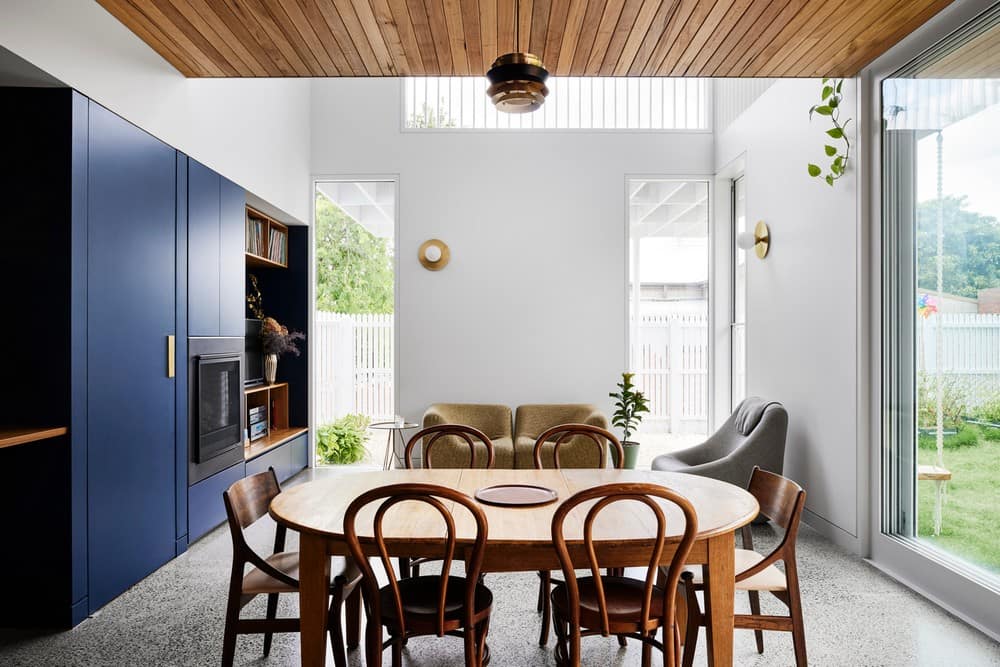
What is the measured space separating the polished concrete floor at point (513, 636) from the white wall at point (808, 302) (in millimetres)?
793

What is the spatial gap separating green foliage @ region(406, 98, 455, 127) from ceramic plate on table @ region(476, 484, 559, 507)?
460 centimetres

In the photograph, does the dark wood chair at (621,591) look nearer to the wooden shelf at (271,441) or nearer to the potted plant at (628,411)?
the wooden shelf at (271,441)

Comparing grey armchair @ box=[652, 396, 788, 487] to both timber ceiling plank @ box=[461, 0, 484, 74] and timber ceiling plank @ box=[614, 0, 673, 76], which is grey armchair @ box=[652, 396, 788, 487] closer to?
timber ceiling plank @ box=[614, 0, 673, 76]

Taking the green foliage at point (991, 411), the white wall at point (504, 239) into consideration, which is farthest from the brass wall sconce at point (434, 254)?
the green foliage at point (991, 411)

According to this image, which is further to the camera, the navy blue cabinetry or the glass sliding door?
the navy blue cabinetry

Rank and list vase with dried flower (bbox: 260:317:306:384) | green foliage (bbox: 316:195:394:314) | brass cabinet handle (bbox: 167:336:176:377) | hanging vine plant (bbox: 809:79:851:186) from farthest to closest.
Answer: green foliage (bbox: 316:195:394:314) < vase with dried flower (bbox: 260:317:306:384) < hanging vine plant (bbox: 809:79:851:186) < brass cabinet handle (bbox: 167:336:176:377)

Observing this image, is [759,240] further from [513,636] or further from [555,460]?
[513,636]

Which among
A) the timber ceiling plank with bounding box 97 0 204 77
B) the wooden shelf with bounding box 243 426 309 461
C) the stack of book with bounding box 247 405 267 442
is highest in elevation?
the timber ceiling plank with bounding box 97 0 204 77

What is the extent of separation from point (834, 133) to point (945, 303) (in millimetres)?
1253

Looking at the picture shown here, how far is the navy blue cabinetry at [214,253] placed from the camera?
12.9 feet

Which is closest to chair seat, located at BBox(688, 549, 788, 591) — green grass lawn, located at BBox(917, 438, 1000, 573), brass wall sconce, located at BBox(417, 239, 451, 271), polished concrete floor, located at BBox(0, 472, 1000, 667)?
polished concrete floor, located at BBox(0, 472, 1000, 667)

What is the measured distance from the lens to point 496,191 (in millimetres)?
6258

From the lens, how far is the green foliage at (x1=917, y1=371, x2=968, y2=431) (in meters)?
2.99

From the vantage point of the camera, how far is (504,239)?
6.26 metres
